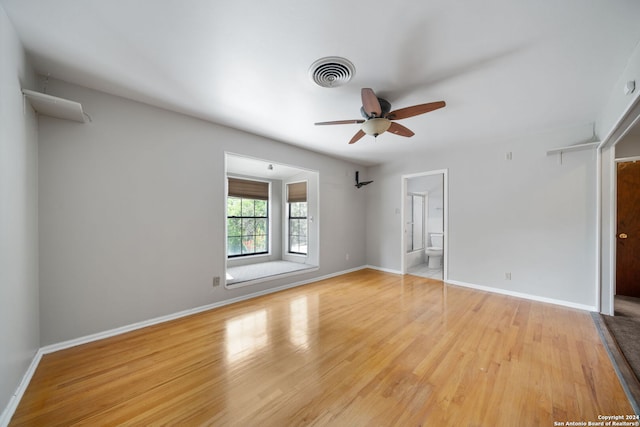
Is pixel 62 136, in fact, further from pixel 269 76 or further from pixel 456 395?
pixel 456 395

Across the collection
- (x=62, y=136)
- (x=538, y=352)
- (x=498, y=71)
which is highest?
(x=498, y=71)

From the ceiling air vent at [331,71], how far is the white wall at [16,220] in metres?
2.01

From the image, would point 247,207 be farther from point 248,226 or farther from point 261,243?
point 261,243

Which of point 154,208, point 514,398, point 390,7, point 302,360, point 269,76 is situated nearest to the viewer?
point 390,7

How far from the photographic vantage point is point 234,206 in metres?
5.83

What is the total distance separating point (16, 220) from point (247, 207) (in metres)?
4.39

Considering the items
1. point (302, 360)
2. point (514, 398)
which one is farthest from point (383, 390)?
point (514, 398)

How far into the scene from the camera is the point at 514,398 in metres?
1.64

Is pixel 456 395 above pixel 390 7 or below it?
below

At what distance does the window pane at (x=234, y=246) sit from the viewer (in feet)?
18.6

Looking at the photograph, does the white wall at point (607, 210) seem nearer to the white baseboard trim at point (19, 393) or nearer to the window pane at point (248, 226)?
the white baseboard trim at point (19, 393)

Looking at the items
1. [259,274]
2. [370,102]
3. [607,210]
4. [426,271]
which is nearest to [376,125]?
[370,102]

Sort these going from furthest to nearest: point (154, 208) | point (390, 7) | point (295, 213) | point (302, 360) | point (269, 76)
Result: point (295, 213) < point (154, 208) < point (269, 76) < point (302, 360) < point (390, 7)

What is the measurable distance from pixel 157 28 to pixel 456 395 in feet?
10.8
